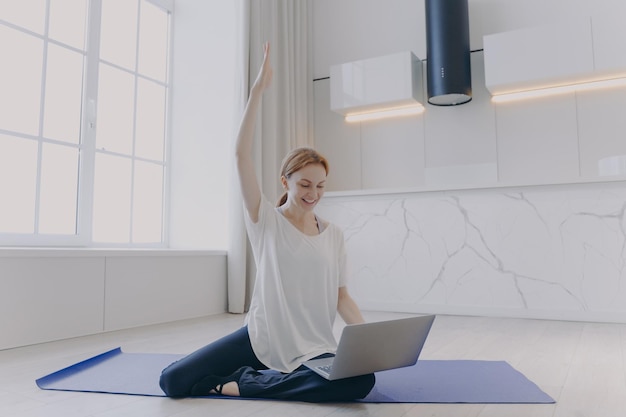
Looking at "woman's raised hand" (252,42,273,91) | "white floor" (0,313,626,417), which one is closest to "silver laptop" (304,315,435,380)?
"white floor" (0,313,626,417)

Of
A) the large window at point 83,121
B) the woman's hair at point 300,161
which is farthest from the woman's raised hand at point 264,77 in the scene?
the large window at point 83,121

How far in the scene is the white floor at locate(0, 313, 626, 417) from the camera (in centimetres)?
141

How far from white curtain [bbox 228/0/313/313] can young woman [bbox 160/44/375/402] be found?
6.52 feet

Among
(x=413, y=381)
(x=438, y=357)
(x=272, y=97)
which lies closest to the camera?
(x=413, y=381)

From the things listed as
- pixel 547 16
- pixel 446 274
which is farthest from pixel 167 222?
pixel 547 16

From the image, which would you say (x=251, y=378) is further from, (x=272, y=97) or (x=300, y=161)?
(x=272, y=97)

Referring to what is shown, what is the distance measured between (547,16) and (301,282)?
3.43 m

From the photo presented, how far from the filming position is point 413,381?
5.62 ft

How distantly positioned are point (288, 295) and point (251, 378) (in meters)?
0.27

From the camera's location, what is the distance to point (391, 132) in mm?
4457

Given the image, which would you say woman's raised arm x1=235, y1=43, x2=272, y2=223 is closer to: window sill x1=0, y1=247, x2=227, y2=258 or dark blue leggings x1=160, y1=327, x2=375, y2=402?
dark blue leggings x1=160, y1=327, x2=375, y2=402

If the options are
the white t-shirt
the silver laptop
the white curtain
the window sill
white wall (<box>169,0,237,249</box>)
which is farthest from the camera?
white wall (<box>169,0,237,249</box>)

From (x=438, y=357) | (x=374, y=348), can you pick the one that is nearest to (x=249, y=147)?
(x=374, y=348)

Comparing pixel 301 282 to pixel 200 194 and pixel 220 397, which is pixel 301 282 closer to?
pixel 220 397
